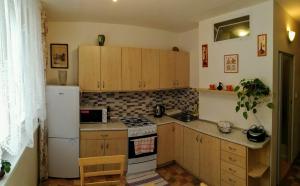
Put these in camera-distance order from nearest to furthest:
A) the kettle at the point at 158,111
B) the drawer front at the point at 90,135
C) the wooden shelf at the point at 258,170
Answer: the wooden shelf at the point at 258,170
the drawer front at the point at 90,135
the kettle at the point at 158,111

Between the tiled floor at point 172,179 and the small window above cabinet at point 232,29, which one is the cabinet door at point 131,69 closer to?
the small window above cabinet at point 232,29

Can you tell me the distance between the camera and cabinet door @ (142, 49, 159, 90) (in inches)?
142

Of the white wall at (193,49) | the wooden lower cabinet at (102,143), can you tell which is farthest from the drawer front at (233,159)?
the white wall at (193,49)

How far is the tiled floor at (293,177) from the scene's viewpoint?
2.98 m

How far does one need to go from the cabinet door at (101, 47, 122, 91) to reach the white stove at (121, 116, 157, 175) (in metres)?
0.68

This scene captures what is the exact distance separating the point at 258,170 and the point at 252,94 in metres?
0.93

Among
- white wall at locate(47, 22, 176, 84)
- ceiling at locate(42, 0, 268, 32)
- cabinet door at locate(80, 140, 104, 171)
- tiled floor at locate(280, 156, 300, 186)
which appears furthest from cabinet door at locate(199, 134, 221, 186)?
white wall at locate(47, 22, 176, 84)

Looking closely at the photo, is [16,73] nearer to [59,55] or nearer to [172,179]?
[59,55]

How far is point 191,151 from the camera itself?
321 centimetres

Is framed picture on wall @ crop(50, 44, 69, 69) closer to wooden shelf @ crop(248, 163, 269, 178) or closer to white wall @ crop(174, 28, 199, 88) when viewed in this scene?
white wall @ crop(174, 28, 199, 88)

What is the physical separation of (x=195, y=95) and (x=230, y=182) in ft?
5.77

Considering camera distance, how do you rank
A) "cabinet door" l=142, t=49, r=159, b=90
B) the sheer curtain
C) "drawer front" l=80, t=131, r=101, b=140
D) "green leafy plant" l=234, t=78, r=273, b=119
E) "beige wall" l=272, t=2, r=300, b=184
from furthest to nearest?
"cabinet door" l=142, t=49, r=159, b=90
"drawer front" l=80, t=131, r=101, b=140
"beige wall" l=272, t=2, r=300, b=184
"green leafy plant" l=234, t=78, r=273, b=119
the sheer curtain

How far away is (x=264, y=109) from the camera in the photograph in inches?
103

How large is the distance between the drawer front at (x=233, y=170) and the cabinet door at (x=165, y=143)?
1.06 meters
